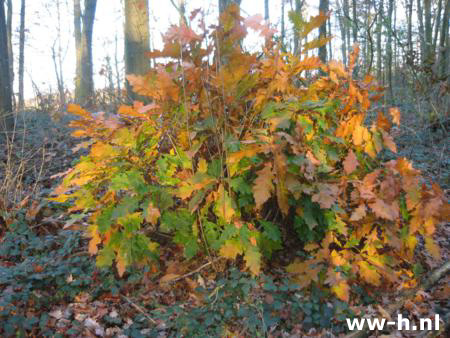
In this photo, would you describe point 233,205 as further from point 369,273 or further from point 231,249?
point 369,273

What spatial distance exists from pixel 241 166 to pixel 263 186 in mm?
268

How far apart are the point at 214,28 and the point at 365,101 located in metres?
1.12

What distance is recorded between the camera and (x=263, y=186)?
215cm

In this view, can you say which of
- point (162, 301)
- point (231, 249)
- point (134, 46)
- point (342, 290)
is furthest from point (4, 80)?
point (342, 290)

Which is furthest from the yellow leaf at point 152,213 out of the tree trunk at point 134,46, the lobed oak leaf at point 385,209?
the tree trunk at point 134,46

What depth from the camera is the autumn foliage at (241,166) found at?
87.9 inches

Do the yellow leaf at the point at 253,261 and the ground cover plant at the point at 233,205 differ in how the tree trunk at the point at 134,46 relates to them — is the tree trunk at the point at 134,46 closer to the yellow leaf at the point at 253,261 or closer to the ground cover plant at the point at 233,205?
the ground cover plant at the point at 233,205

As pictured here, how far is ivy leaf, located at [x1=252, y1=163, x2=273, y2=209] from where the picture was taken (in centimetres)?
211

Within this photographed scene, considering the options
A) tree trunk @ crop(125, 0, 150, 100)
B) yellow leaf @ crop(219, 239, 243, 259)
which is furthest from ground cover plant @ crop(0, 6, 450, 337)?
tree trunk @ crop(125, 0, 150, 100)

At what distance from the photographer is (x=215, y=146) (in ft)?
8.40

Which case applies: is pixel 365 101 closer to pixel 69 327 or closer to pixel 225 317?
pixel 225 317

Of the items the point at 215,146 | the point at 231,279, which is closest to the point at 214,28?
the point at 215,146

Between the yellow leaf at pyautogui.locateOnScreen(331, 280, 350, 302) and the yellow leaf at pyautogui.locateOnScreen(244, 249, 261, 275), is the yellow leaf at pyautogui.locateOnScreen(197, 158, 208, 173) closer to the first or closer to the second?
the yellow leaf at pyautogui.locateOnScreen(244, 249, 261, 275)

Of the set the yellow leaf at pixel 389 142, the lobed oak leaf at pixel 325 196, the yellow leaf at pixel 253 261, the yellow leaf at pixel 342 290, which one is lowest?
the yellow leaf at pixel 342 290
